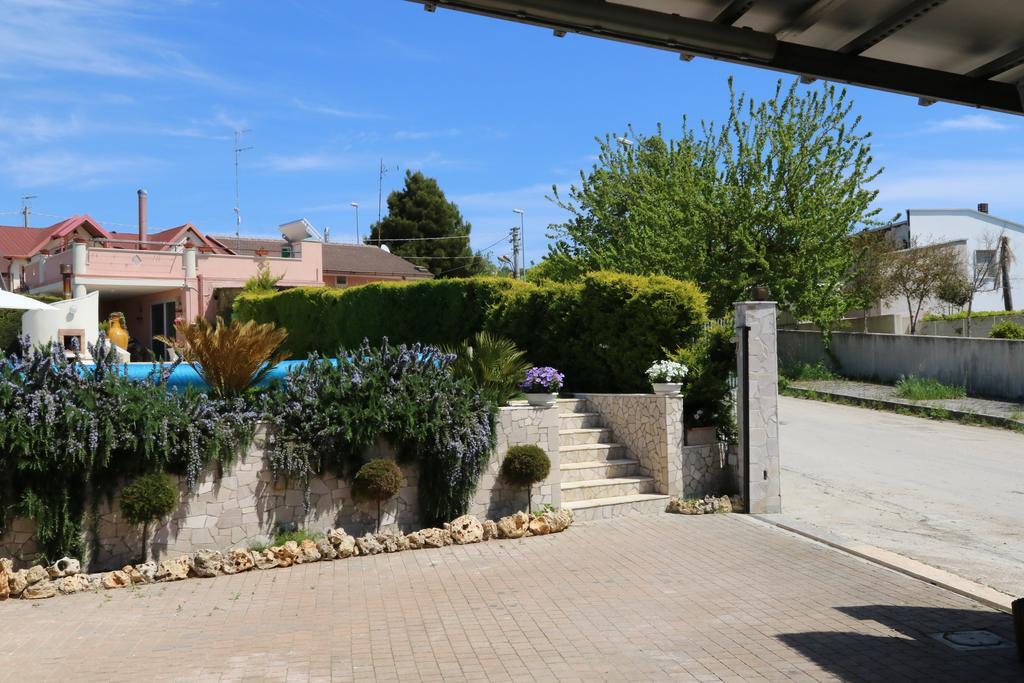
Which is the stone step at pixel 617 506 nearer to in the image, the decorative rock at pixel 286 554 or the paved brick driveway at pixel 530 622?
the paved brick driveway at pixel 530 622

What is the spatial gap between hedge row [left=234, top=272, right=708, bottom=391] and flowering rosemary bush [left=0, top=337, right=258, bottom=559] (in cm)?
634

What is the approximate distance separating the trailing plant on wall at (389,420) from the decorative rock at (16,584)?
2580mm

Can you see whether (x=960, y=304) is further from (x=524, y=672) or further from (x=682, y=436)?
(x=524, y=672)

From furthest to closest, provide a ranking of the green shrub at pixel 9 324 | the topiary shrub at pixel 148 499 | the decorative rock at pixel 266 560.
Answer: the green shrub at pixel 9 324 < the decorative rock at pixel 266 560 < the topiary shrub at pixel 148 499

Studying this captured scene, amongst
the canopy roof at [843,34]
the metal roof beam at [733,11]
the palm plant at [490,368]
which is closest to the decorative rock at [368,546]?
the palm plant at [490,368]

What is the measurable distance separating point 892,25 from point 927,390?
64.8ft

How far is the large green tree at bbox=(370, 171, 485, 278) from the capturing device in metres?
60.2

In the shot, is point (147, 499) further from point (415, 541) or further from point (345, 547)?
point (415, 541)

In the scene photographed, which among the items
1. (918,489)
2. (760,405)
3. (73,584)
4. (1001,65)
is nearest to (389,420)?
(73,584)

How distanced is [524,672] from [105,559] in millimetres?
5234

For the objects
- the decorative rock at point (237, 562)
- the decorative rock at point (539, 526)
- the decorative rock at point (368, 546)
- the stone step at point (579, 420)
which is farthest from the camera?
the stone step at point (579, 420)

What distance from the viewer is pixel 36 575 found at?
8086 millimetres

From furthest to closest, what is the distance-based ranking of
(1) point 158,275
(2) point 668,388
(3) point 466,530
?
(1) point 158,275 < (2) point 668,388 < (3) point 466,530

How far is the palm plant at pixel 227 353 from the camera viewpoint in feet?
33.0
